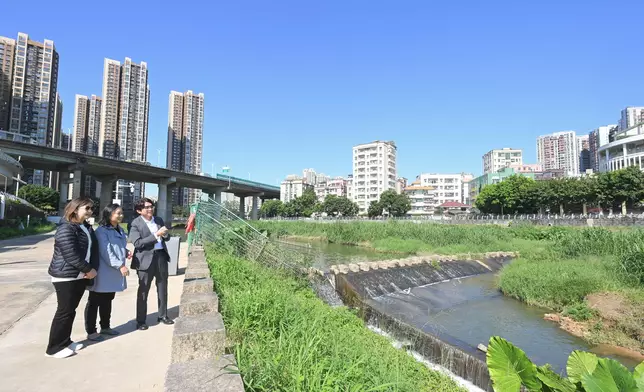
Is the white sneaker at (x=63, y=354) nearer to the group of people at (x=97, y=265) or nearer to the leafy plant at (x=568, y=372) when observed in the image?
the group of people at (x=97, y=265)

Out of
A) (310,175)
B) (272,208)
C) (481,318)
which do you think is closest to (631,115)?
(272,208)

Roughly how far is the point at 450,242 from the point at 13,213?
33.7 meters

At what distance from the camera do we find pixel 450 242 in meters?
23.9

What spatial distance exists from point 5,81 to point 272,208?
2564 inches

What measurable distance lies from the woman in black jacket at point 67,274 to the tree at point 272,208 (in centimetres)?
9920

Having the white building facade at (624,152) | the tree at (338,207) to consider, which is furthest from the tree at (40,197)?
the white building facade at (624,152)

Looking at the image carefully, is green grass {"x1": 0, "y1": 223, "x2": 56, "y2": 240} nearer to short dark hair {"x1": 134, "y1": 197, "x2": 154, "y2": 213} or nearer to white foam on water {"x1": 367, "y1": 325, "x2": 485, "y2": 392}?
short dark hair {"x1": 134, "y1": 197, "x2": 154, "y2": 213}

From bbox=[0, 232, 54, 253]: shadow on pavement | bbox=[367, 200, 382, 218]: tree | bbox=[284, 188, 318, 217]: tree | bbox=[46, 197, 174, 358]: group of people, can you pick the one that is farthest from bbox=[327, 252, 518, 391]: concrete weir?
bbox=[284, 188, 318, 217]: tree

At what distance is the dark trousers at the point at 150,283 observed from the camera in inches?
171

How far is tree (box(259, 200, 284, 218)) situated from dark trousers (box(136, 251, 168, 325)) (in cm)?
9831

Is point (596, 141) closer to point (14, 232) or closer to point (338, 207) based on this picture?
point (338, 207)

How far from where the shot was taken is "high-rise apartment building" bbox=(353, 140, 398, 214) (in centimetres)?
10062

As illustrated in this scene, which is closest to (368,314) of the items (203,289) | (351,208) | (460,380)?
(460,380)

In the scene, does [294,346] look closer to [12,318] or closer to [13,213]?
[12,318]
